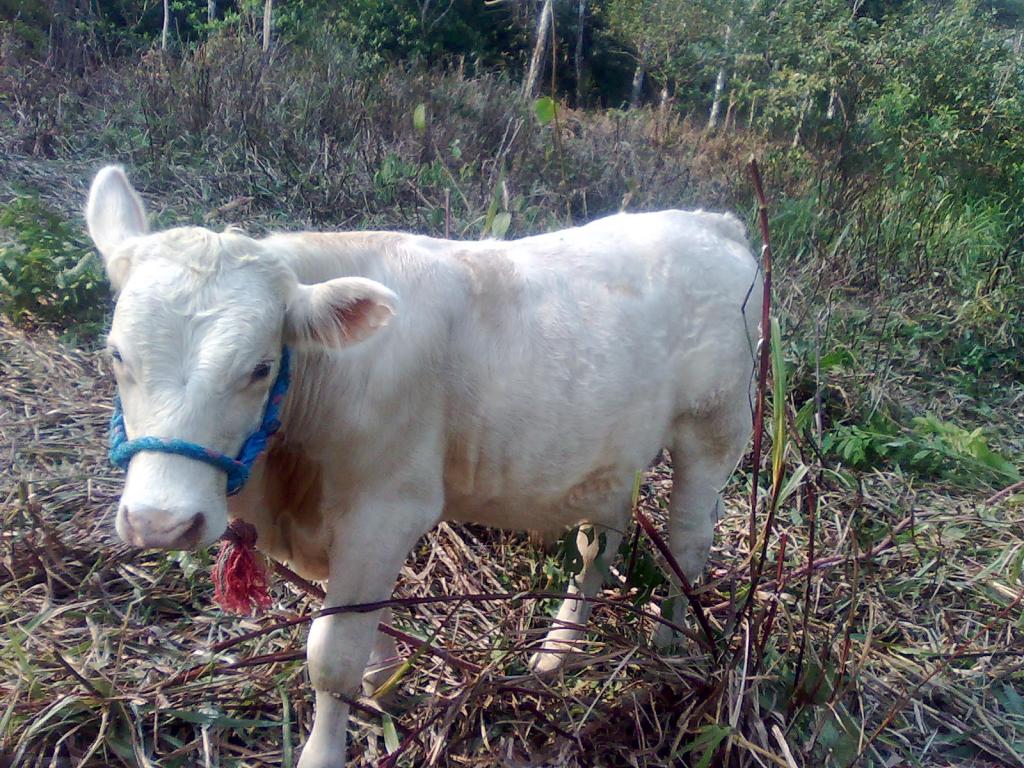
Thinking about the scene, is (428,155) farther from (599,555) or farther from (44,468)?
(599,555)

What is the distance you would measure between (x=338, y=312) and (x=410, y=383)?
375 mm

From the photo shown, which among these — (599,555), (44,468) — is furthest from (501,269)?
(44,468)

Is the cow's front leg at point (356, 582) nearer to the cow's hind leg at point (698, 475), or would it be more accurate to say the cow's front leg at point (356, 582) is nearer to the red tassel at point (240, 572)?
the red tassel at point (240, 572)

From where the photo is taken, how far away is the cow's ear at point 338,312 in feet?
6.50

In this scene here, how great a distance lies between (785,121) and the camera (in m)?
9.58

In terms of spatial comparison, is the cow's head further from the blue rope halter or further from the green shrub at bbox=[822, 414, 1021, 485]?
the green shrub at bbox=[822, 414, 1021, 485]

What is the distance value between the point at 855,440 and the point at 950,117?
5.76 meters

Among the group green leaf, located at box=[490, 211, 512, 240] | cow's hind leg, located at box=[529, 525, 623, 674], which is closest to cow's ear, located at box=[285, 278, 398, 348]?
cow's hind leg, located at box=[529, 525, 623, 674]

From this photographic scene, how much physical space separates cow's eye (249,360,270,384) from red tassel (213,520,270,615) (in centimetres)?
56

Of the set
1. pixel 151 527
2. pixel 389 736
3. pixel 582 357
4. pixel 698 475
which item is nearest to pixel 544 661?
pixel 389 736

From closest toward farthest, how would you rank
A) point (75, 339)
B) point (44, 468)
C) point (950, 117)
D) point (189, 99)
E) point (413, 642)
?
1. point (413, 642)
2. point (44, 468)
3. point (75, 339)
4. point (189, 99)
5. point (950, 117)

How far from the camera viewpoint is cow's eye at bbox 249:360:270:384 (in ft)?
6.14

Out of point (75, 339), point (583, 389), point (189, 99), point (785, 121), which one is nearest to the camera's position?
point (583, 389)

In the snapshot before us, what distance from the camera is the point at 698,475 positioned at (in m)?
3.06
